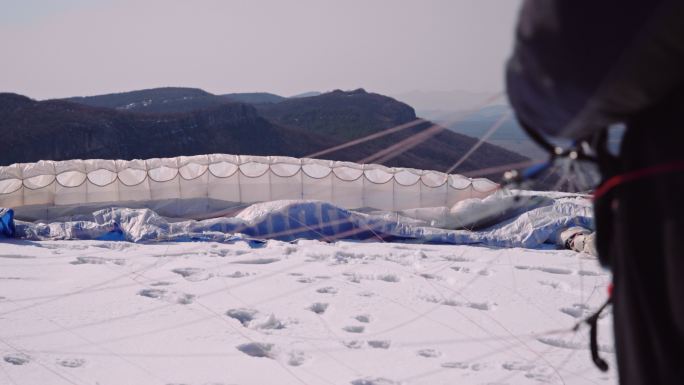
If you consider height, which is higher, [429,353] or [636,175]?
[636,175]

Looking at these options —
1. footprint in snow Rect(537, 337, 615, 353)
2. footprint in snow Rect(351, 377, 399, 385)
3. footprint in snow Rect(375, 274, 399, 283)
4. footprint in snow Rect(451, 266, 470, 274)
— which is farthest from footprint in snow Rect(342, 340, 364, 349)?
footprint in snow Rect(451, 266, 470, 274)

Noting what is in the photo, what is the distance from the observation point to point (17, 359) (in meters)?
2.79

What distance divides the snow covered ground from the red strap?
667mm

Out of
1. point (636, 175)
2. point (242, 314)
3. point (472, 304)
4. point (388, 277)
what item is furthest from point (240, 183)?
point (636, 175)

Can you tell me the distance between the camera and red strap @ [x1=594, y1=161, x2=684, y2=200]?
1.02 m

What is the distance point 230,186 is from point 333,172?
57.9 inches

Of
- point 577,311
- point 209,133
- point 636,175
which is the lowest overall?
point 577,311

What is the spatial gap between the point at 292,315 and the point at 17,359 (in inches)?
62.7

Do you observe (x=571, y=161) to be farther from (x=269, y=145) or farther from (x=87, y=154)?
(x=269, y=145)

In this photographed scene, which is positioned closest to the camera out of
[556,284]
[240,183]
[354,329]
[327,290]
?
[354,329]

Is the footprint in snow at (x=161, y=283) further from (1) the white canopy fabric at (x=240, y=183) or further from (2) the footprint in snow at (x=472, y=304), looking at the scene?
(1) the white canopy fabric at (x=240, y=183)

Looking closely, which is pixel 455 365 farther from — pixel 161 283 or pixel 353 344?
pixel 161 283

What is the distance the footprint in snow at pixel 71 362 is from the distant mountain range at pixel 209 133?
19.9 metres

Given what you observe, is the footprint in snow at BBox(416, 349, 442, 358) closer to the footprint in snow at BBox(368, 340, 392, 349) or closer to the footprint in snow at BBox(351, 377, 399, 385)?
the footprint in snow at BBox(368, 340, 392, 349)
